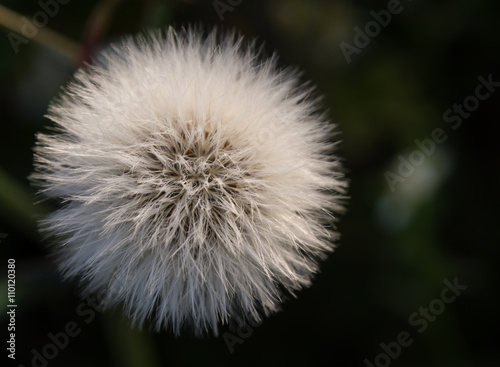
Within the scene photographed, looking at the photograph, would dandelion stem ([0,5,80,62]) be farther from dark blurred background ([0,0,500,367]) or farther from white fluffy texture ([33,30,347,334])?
white fluffy texture ([33,30,347,334])

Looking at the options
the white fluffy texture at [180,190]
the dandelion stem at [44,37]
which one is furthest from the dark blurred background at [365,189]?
the white fluffy texture at [180,190]

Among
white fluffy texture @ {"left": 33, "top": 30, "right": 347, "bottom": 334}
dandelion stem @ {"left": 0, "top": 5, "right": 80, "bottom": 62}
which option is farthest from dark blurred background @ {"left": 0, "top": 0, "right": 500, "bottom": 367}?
white fluffy texture @ {"left": 33, "top": 30, "right": 347, "bottom": 334}

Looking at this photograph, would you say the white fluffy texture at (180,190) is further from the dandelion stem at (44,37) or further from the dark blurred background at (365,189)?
the dark blurred background at (365,189)

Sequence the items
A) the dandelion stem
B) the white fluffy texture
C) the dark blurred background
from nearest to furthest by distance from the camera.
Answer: the white fluffy texture
the dandelion stem
the dark blurred background

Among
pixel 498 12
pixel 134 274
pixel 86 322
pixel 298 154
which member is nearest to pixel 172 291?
pixel 134 274

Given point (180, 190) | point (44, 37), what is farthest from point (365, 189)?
point (44, 37)

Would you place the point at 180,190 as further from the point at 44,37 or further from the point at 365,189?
the point at 365,189

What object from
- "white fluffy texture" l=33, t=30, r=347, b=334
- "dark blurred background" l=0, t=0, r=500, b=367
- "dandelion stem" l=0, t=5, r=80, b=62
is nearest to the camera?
"white fluffy texture" l=33, t=30, r=347, b=334
